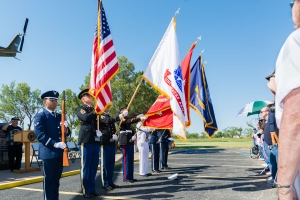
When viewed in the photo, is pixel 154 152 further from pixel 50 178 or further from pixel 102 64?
pixel 50 178

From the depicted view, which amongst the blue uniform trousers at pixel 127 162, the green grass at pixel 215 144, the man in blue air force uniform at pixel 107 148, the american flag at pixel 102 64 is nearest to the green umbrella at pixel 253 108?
the blue uniform trousers at pixel 127 162

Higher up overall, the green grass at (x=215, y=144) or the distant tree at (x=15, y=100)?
the distant tree at (x=15, y=100)

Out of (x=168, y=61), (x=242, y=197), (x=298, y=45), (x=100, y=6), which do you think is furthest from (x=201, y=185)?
(x=298, y=45)

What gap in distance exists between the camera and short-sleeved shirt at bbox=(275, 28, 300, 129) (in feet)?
3.56

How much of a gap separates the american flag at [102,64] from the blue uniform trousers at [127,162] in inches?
72.9

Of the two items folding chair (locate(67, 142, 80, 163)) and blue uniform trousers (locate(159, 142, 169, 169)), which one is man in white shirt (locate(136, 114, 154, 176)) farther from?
folding chair (locate(67, 142, 80, 163))

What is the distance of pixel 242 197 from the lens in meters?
5.19

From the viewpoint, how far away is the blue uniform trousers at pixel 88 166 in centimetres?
543

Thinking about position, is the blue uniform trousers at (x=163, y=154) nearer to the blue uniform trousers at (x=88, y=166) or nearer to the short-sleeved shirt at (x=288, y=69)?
the blue uniform trousers at (x=88, y=166)

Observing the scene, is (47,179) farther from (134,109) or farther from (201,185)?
(134,109)

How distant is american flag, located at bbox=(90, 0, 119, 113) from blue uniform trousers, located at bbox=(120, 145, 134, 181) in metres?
1.85

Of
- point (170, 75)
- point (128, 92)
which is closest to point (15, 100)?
point (128, 92)

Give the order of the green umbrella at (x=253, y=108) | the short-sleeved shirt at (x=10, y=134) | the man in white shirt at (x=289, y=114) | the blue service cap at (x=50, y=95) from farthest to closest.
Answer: the green umbrella at (x=253, y=108) → the short-sleeved shirt at (x=10, y=134) → the blue service cap at (x=50, y=95) → the man in white shirt at (x=289, y=114)

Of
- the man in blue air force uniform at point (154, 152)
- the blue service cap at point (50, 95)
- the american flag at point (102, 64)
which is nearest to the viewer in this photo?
the blue service cap at point (50, 95)
